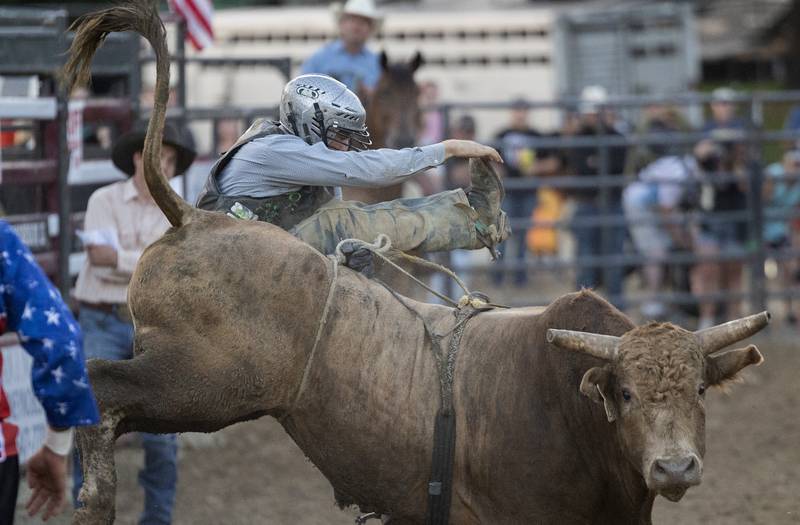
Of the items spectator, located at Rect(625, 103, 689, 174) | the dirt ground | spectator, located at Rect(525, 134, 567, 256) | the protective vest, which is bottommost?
the dirt ground

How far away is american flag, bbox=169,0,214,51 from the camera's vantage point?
888 cm

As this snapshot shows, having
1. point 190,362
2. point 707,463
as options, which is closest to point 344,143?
point 190,362

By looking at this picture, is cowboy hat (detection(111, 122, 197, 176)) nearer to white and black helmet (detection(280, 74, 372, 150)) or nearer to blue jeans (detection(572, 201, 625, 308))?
white and black helmet (detection(280, 74, 372, 150))

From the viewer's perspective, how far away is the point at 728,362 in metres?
4.41

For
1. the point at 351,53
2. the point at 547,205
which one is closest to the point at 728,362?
the point at 351,53

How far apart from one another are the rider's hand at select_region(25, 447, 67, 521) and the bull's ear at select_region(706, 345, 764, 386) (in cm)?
204

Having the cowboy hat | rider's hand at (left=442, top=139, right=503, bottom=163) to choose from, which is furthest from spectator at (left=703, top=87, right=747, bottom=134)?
rider's hand at (left=442, top=139, right=503, bottom=163)

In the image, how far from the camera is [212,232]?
4570 millimetres

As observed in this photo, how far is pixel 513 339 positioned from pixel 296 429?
0.81 m

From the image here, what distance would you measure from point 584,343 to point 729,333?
0.48 m

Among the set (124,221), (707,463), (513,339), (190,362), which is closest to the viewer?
(190,362)

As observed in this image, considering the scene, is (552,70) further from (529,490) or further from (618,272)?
(529,490)

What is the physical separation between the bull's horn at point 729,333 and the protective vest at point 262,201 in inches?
60.1

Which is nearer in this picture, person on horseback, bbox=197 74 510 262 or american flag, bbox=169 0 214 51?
person on horseback, bbox=197 74 510 262
